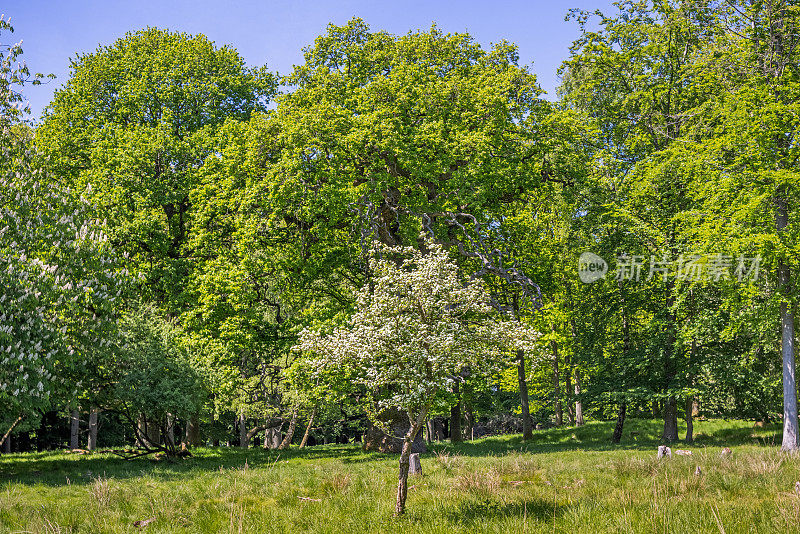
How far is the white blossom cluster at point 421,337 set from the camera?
27.6ft

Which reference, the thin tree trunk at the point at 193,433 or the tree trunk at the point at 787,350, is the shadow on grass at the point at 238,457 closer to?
the tree trunk at the point at 787,350

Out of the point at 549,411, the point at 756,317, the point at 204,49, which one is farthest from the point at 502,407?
the point at 204,49

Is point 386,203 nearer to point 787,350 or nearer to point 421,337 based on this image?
point 421,337

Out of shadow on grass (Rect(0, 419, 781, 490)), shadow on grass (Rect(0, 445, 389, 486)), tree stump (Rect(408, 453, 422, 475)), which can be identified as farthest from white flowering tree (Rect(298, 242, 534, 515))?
shadow on grass (Rect(0, 419, 781, 490))

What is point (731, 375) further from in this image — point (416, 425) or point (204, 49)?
point (204, 49)

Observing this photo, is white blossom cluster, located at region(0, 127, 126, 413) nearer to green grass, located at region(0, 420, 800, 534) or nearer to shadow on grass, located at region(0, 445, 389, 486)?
shadow on grass, located at region(0, 445, 389, 486)

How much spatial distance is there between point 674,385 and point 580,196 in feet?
29.4

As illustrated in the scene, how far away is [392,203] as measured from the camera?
21969 millimetres

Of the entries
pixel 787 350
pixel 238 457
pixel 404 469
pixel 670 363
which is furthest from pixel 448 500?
pixel 670 363

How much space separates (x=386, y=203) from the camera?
21.5 metres

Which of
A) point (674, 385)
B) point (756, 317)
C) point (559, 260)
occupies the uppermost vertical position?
point (559, 260)

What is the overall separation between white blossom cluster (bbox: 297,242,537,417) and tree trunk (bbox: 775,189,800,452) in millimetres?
14732

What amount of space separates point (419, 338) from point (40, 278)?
32.3 feet

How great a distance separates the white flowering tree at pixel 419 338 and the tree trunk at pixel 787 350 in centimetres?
1476
